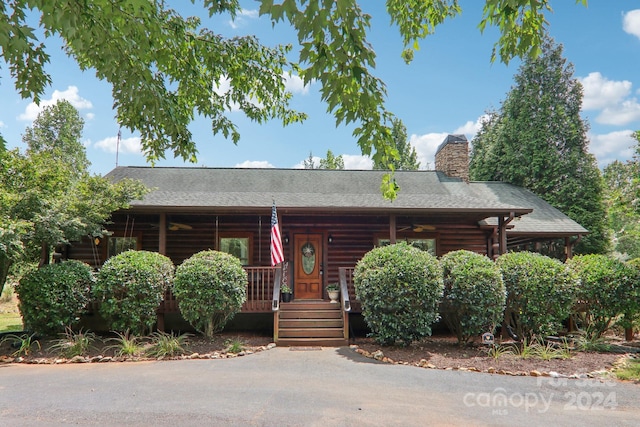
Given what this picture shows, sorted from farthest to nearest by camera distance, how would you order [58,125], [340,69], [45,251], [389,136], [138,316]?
[58,125] < [45,251] < [138,316] < [389,136] < [340,69]

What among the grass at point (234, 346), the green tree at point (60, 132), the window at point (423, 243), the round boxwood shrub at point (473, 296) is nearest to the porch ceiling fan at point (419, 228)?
the window at point (423, 243)

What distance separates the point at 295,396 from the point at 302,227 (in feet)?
23.3

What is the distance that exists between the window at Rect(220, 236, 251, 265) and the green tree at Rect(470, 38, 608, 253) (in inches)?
589

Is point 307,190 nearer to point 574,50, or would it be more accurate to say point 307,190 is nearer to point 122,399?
point 122,399

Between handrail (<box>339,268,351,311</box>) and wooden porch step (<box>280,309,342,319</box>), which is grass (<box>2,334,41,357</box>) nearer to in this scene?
wooden porch step (<box>280,309,342,319</box>)

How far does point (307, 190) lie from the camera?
12.6 metres

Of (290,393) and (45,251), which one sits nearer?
(290,393)

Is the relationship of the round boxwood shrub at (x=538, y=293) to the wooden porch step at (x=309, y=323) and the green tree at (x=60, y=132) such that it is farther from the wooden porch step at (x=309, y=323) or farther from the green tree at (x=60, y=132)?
the green tree at (x=60, y=132)

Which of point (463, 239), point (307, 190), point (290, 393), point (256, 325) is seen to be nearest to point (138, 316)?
point (256, 325)

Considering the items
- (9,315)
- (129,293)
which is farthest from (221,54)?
(9,315)

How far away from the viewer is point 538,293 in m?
7.85

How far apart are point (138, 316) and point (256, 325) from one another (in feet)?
9.67

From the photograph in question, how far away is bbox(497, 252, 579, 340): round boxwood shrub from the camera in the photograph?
25.7 ft

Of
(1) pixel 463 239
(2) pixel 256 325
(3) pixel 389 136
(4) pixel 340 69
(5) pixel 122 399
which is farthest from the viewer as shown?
(1) pixel 463 239
